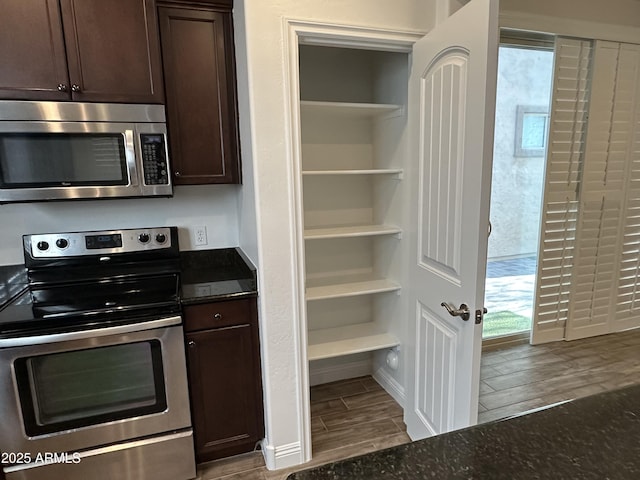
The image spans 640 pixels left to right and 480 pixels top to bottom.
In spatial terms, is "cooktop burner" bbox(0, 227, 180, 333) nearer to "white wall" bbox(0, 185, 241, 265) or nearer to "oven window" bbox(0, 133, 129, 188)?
"white wall" bbox(0, 185, 241, 265)

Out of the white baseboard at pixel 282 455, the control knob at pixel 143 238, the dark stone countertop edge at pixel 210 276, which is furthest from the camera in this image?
the control knob at pixel 143 238

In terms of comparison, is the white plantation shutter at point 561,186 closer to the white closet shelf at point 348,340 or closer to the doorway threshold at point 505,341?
the doorway threshold at point 505,341

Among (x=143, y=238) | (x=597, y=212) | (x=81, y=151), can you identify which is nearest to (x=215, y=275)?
(x=143, y=238)

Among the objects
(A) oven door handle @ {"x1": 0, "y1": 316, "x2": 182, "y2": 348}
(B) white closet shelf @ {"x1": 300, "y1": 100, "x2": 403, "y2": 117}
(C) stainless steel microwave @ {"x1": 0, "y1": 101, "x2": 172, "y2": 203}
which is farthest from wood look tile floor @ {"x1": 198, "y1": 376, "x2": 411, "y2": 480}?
(B) white closet shelf @ {"x1": 300, "y1": 100, "x2": 403, "y2": 117}

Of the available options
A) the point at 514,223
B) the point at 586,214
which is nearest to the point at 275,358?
the point at 586,214

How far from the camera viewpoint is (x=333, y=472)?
0.63 m

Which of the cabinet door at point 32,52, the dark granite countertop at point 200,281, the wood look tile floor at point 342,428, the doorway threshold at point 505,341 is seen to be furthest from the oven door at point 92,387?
the doorway threshold at point 505,341

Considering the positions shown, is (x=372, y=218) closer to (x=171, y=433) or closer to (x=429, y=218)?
(x=429, y=218)

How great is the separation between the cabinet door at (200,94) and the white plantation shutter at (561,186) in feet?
7.54

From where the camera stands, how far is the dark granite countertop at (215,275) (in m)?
1.81

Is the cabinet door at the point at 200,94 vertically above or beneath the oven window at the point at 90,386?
above

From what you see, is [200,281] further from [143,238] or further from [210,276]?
[143,238]

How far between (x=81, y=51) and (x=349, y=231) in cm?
157

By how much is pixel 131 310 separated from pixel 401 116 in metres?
1.64
